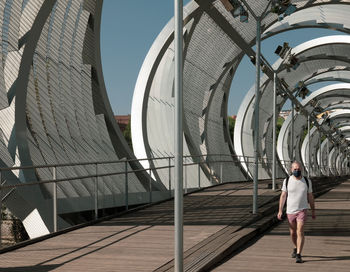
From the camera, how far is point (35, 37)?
537 inches

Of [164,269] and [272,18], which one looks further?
[272,18]

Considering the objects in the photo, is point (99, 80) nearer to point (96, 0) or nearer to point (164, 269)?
point (96, 0)

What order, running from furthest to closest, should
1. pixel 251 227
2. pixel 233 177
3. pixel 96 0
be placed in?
1. pixel 233 177
2. pixel 96 0
3. pixel 251 227

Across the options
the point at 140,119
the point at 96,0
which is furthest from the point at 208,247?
the point at 140,119

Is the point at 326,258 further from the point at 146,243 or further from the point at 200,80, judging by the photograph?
the point at 200,80

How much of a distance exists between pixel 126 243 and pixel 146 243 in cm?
30

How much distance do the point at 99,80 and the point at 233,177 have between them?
74.0ft

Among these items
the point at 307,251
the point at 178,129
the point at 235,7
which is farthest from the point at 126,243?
the point at 235,7

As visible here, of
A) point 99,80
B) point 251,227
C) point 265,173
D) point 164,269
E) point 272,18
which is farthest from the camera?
point 265,173

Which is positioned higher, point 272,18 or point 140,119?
point 272,18

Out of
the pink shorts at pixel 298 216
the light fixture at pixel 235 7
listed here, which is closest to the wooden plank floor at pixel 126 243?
the pink shorts at pixel 298 216

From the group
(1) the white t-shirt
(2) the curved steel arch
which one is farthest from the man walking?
(2) the curved steel arch

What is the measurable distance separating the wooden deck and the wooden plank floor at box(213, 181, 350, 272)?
82mm

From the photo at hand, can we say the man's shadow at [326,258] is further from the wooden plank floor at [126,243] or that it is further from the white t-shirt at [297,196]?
the wooden plank floor at [126,243]
